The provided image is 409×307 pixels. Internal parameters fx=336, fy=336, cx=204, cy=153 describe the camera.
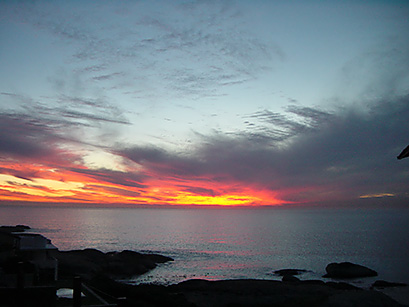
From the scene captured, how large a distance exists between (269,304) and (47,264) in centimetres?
2136

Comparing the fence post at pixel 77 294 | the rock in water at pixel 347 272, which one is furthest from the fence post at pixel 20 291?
the rock in water at pixel 347 272

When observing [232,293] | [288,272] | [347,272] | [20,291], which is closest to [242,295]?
[232,293]

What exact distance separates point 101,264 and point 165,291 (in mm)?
21551

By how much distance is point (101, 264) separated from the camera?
5209cm

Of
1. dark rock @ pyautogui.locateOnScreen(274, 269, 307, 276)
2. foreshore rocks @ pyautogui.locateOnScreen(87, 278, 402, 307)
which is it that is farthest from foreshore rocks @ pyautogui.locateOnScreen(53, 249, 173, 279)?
dark rock @ pyautogui.locateOnScreen(274, 269, 307, 276)

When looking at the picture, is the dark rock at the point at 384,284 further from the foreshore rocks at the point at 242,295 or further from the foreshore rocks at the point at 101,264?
the foreshore rocks at the point at 101,264

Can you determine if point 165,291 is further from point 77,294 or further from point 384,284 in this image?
point 384,284

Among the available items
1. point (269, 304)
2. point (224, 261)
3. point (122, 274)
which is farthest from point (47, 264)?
point (224, 261)

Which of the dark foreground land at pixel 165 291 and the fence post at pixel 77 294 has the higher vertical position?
the fence post at pixel 77 294

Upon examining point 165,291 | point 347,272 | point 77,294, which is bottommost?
point 347,272

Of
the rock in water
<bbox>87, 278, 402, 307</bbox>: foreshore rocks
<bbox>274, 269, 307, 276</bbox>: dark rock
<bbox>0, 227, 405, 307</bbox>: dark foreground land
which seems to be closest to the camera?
<bbox>0, 227, 405, 307</bbox>: dark foreground land

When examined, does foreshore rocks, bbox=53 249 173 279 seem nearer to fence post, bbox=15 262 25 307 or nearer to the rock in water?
fence post, bbox=15 262 25 307

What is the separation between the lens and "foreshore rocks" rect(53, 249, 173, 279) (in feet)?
148

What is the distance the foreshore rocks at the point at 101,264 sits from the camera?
4519cm
